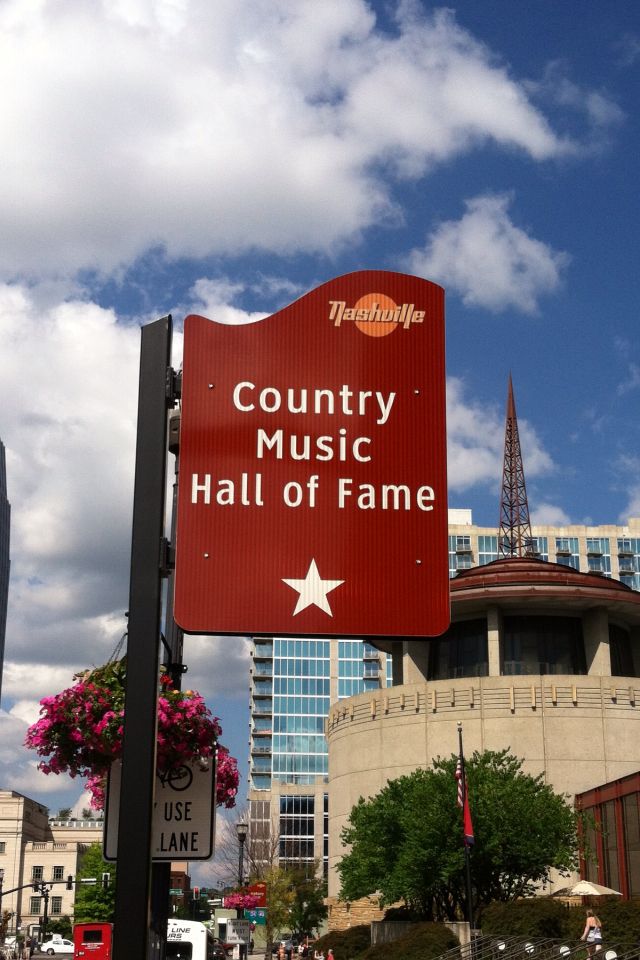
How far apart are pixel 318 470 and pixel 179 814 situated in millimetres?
2321

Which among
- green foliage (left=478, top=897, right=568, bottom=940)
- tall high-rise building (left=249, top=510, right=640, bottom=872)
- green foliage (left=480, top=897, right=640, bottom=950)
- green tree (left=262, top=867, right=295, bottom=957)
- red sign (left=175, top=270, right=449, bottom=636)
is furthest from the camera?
tall high-rise building (left=249, top=510, right=640, bottom=872)

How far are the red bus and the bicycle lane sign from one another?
154 feet

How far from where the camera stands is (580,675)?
6544 centimetres

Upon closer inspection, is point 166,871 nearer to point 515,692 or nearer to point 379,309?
point 379,309

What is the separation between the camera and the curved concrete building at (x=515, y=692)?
6406 cm

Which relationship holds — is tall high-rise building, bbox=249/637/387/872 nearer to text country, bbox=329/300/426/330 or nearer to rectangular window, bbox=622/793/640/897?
rectangular window, bbox=622/793/640/897

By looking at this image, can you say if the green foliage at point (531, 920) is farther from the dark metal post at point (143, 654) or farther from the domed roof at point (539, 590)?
the dark metal post at point (143, 654)

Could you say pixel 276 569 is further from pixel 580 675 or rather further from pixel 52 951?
pixel 52 951

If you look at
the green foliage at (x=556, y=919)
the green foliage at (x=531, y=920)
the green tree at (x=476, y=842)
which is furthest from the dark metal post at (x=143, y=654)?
the green tree at (x=476, y=842)

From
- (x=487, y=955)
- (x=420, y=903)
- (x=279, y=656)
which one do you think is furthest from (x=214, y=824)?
(x=279, y=656)

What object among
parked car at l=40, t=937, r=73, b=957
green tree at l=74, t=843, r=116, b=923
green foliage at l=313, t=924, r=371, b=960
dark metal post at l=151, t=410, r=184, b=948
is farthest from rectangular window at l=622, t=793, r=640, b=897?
green tree at l=74, t=843, r=116, b=923

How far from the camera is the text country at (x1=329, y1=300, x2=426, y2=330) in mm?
7109

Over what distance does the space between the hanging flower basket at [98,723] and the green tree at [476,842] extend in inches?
1713

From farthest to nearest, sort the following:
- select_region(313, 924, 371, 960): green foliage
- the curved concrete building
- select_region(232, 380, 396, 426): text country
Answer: the curved concrete building, select_region(313, 924, 371, 960): green foliage, select_region(232, 380, 396, 426): text country
